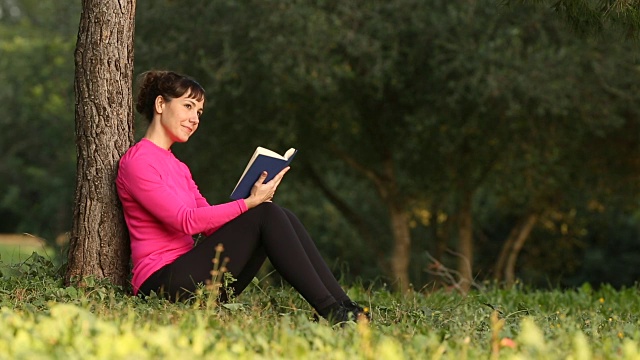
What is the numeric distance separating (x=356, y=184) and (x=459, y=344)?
16091 millimetres

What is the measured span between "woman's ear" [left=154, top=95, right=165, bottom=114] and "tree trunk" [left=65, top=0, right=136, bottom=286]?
0.40 m

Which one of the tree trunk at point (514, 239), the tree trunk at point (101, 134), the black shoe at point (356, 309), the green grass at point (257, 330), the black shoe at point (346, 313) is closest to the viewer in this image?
the green grass at point (257, 330)

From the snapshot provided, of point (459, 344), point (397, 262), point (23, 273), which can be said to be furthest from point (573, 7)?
point (397, 262)

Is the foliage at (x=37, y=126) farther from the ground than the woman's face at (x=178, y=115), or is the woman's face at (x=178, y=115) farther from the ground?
the woman's face at (x=178, y=115)

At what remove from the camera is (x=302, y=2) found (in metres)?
11.6

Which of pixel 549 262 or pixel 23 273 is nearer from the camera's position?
pixel 23 273

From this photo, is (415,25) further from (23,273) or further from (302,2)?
(23,273)

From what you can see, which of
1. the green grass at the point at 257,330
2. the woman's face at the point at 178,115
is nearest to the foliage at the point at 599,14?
the green grass at the point at 257,330

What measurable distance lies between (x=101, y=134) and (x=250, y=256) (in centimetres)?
120

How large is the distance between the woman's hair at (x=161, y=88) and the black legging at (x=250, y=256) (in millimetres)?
809

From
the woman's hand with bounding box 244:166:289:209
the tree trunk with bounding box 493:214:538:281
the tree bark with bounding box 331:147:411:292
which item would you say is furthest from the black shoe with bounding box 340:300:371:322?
the tree trunk with bounding box 493:214:538:281

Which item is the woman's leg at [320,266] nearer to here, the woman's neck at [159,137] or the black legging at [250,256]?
the black legging at [250,256]

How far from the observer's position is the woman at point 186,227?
496cm

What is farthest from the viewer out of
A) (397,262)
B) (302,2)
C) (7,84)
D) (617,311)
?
(7,84)
